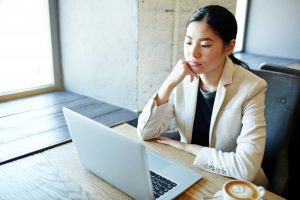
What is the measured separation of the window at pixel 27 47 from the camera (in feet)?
6.82

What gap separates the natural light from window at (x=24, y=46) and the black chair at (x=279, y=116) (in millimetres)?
1740

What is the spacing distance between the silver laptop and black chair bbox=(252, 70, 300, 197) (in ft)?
1.51

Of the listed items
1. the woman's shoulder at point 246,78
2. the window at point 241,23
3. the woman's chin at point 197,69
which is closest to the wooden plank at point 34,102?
the woman's chin at point 197,69

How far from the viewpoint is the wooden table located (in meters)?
0.76

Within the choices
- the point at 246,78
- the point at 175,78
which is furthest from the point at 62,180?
the point at 246,78

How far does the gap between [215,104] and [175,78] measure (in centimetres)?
19

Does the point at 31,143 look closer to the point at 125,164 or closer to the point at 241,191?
the point at 125,164

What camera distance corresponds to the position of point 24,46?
7.21 ft

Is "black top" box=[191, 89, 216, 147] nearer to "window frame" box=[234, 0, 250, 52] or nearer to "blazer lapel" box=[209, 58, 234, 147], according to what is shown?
"blazer lapel" box=[209, 58, 234, 147]

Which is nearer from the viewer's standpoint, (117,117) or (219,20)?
(219,20)

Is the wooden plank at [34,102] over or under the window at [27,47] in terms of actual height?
under

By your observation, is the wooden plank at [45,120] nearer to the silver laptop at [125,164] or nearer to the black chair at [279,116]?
the silver laptop at [125,164]

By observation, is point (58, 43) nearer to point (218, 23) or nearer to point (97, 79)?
point (97, 79)

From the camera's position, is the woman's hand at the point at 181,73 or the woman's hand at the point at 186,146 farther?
the woman's hand at the point at 181,73
